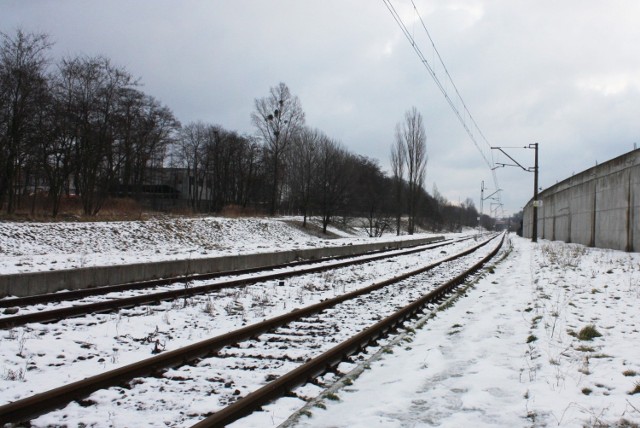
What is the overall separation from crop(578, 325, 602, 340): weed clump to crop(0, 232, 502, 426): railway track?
9.31 ft

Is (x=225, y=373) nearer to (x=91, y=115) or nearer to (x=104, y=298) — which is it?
(x=104, y=298)

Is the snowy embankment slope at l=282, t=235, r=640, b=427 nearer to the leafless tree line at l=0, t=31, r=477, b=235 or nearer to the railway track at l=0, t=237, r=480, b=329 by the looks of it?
the railway track at l=0, t=237, r=480, b=329

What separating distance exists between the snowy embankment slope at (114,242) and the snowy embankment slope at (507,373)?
10187 mm

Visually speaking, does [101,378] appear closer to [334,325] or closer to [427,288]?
[334,325]

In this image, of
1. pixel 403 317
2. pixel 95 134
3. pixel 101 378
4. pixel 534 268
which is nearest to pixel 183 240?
pixel 95 134

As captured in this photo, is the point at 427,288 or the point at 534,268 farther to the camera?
the point at 534,268

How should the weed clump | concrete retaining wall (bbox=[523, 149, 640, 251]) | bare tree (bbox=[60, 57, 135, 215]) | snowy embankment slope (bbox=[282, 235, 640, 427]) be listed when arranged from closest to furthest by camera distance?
snowy embankment slope (bbox=[282, 235, 640, 427]), the weed clump, concrete retaining wall (bbox=[523, 149, 640, 251]), bare tree (bbox=[60, 57, 135, 215])

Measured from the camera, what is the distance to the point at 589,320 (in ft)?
28.5

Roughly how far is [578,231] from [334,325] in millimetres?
29258

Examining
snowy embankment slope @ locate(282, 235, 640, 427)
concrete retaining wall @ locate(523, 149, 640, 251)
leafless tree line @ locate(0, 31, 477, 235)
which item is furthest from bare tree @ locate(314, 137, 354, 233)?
snowy embankment slope @ locate(282, 235, 640, 427)

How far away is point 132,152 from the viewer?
4488 cm

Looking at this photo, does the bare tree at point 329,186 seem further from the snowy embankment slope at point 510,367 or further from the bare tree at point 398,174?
the snowy embankment slope at point 510,367

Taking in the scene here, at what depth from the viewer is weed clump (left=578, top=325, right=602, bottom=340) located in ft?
23.9

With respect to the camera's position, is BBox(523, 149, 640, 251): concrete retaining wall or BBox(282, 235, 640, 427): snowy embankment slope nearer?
BBox(282, 235, 640, 427): snowy embankment slope
